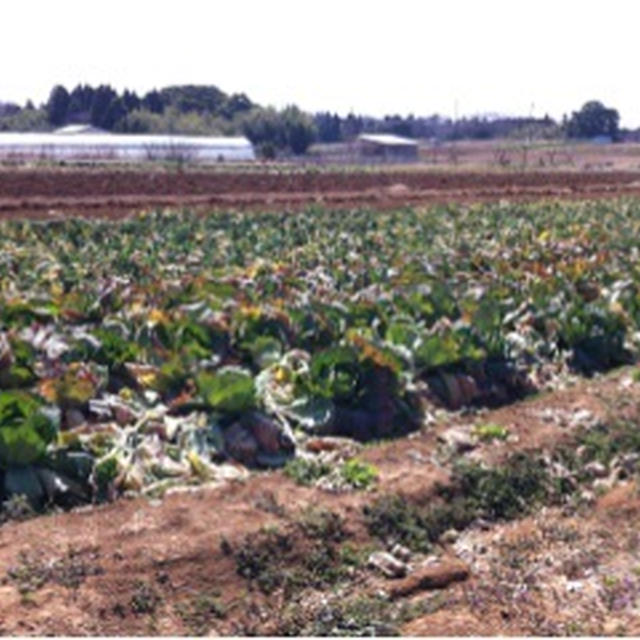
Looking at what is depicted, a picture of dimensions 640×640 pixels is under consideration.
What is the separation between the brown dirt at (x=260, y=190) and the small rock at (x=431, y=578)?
21063 millimetres

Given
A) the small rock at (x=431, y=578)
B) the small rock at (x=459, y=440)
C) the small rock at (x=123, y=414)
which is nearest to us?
the small rock at (x=431, y=578)

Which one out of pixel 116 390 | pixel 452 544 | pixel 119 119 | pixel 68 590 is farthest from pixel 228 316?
pixel 119 119

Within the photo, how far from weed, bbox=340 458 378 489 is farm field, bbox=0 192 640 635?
0.02m

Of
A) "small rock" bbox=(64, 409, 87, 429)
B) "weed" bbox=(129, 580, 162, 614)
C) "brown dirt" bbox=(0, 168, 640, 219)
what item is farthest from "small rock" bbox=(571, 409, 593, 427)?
"brown dirt" bbox=(0, 168, 640, 219)

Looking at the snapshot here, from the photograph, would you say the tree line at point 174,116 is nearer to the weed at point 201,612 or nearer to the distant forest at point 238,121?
the distant forest at point 238,121

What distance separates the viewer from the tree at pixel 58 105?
384 ft

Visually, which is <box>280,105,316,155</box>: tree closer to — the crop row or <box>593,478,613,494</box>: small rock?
the crop row

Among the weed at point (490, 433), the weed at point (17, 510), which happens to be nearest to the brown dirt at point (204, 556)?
the weed at point (17, 510)

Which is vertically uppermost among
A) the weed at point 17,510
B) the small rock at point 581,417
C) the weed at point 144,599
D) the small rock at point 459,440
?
the weed at point 17,510

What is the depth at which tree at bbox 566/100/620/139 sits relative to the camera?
12925cm

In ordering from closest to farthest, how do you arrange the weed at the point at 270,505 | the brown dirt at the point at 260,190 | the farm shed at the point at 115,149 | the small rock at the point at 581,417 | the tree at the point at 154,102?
the weed at the point at 270,505
the small rock at the point at 581,417
the brown dirt at the point at 260,190
the farm shed at the point at 115,149
the tree at the point at 154,102

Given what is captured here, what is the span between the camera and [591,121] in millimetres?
129250

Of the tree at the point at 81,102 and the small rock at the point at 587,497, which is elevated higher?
the tree at the point at 81,102

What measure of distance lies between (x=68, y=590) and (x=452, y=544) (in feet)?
8.08
